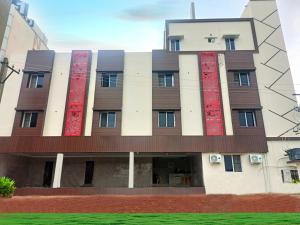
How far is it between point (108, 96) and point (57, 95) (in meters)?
4.42

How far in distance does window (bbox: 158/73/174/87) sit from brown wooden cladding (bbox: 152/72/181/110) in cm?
38

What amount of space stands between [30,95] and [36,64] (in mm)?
3037

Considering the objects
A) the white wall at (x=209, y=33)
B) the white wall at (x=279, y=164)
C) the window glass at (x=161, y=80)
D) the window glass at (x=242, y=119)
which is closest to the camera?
the white wall at (x=279, y=164)

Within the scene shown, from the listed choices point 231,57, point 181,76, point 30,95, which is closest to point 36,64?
point 30,95

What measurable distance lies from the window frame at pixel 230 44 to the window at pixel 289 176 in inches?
464

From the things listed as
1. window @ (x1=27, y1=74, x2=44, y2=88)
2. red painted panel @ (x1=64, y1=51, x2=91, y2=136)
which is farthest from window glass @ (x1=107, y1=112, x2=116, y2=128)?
window @ (x1=27, y1=74, x2=44, y2=88)

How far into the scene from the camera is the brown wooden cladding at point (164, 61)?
2158 cm

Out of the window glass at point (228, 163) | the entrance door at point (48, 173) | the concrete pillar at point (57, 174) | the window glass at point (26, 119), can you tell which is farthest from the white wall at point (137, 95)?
the entrance door at point (48, 173)

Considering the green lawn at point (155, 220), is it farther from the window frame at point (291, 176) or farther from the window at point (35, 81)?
the window at point (35, 81)

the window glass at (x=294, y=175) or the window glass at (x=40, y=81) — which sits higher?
the window glass at (x=40, y=81)

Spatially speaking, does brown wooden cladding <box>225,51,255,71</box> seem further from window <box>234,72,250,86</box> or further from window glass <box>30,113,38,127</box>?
window glass <box>30,113,38,127</box>

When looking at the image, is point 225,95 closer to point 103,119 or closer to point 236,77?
point 236,77

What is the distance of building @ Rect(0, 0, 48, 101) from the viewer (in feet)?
72.3

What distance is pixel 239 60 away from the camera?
21.7 m
